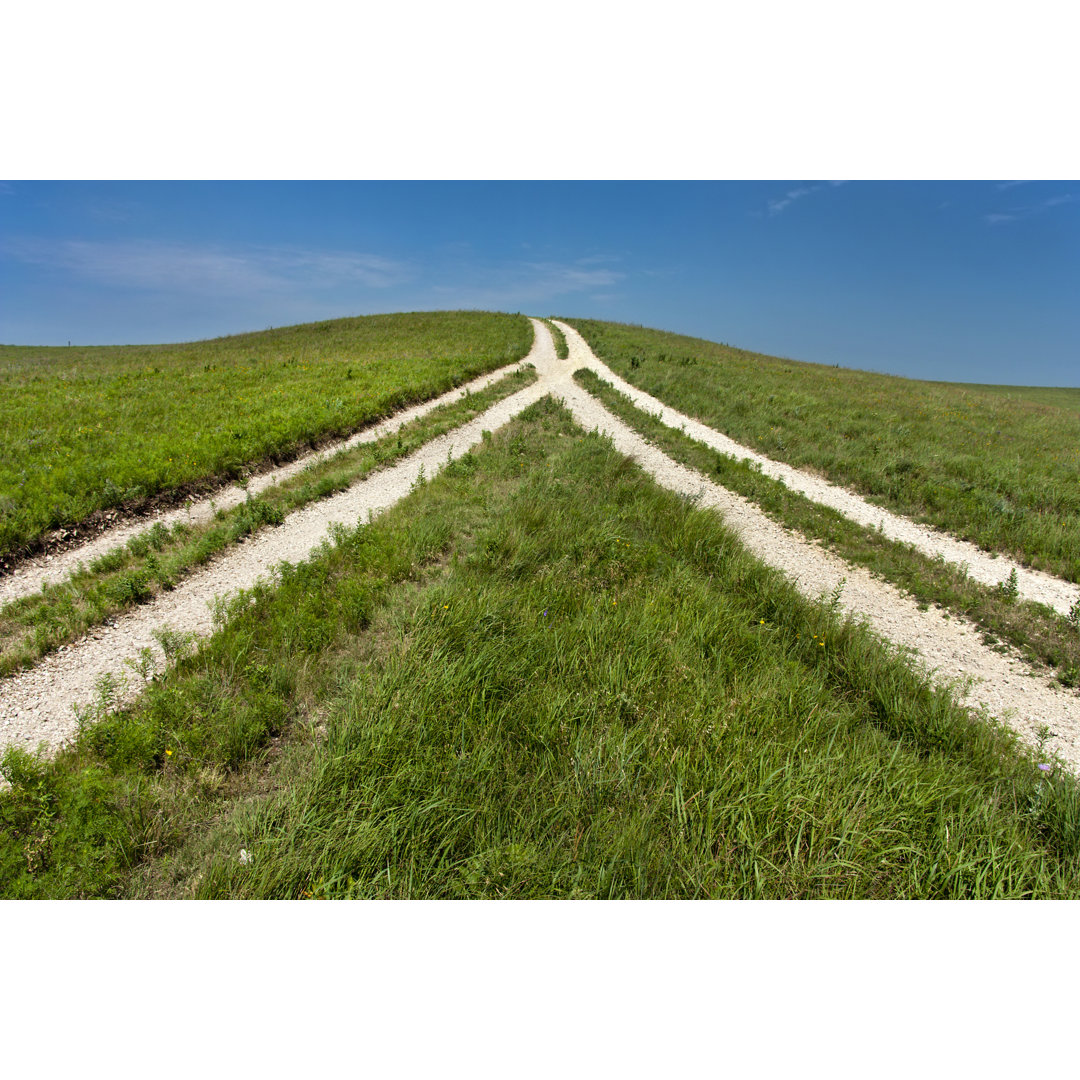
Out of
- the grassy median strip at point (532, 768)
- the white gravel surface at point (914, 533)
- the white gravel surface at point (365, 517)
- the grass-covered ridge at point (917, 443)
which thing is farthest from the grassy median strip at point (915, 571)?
the grassy median strip at point (532, 768)

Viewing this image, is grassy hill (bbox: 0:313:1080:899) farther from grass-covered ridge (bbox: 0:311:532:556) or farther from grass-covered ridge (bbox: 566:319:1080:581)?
grass-covered ridge (bbox: 566:319:1080:581)

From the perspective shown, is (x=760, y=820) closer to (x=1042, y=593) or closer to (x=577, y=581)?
(x=577, y=581)

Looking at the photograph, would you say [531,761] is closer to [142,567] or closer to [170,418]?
[142,567]

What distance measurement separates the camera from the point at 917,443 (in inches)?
637

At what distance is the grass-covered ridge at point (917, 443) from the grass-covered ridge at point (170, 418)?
12.3 meters

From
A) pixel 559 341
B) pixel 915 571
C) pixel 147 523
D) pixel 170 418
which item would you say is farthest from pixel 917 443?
pixel 559 341

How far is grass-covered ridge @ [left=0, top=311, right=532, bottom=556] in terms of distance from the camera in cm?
860

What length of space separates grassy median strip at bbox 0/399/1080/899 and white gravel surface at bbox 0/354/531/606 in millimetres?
3711

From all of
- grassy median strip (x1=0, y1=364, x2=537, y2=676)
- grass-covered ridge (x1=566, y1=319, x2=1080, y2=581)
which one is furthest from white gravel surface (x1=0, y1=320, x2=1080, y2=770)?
grass-covered ridge (x1=566, y1=319, x2=1080, y2=581)

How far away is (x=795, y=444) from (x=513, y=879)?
16.3 meters

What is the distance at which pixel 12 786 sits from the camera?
350cm

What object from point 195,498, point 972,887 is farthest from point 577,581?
point 195,498

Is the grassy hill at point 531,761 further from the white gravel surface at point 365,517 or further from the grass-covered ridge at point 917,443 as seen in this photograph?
the grass-covered ridge at point 917,443
